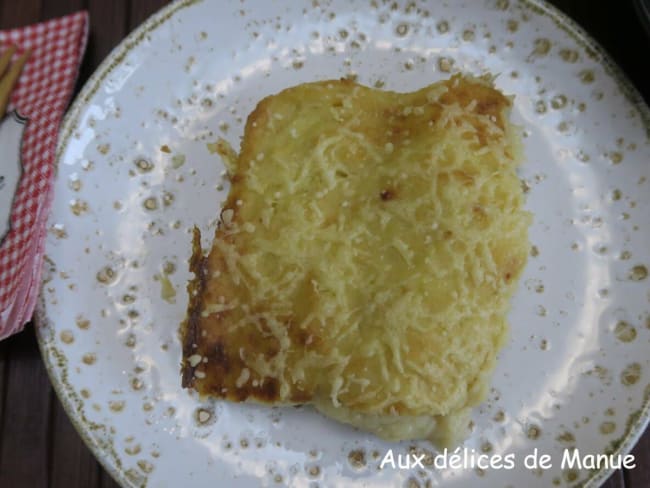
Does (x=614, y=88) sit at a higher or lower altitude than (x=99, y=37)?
lower

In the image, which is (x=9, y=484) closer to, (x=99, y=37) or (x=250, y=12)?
(x=99, y=37)

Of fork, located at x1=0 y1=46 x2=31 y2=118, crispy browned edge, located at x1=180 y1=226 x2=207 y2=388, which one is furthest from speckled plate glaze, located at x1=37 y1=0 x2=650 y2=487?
fork, located at x1=0 y1=46 x2=31 y2=118

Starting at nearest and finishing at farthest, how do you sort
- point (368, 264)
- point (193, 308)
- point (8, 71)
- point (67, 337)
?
point (368, 264) → point (193, 308) → point (67, 337) → point (8, 71)

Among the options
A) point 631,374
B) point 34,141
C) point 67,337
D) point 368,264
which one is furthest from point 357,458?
point 34,141

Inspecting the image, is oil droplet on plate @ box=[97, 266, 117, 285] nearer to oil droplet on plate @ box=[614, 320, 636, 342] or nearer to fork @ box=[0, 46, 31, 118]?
fork @ box=[0, 46, 31, 118]

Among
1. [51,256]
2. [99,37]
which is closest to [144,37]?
[99,37]

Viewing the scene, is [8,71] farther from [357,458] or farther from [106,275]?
[357,458]

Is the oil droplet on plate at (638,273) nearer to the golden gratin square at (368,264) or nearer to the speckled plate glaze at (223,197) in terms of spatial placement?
the speckled plate glaze at (223,197)
